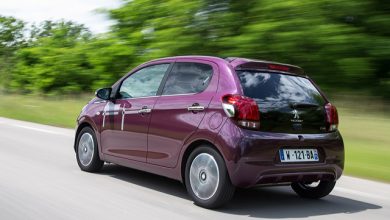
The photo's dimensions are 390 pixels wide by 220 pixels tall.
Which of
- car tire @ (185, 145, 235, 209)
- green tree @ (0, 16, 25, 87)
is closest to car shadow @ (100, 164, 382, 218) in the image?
car tire @ (185, 145, 235, 209)

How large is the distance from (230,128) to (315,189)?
5.35ft

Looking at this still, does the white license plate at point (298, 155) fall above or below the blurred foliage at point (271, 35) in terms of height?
below

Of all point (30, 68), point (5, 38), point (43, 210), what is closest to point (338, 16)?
point (43, 210)

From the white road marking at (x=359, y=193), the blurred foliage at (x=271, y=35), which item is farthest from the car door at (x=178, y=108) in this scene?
the blurred foliage at (x=271, y=35)

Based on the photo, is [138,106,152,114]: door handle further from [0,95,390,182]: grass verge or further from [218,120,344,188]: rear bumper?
[0,95,390,182]: grass verge

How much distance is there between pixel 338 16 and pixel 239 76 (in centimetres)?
926

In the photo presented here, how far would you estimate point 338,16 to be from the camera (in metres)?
14.1

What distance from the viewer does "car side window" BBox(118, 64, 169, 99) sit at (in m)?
6.49

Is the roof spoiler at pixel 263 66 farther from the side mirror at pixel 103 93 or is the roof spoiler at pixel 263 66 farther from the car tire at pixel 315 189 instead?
the side mirror at pixel 103 93

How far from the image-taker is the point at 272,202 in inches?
236

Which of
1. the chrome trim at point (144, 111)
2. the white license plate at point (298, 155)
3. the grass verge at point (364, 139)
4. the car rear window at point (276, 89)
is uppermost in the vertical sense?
the car rear window at point (276, 89)

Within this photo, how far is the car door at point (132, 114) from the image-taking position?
643 centimetres

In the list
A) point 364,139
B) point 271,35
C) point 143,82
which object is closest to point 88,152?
point 143,82

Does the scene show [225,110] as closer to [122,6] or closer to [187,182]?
[187,182]
